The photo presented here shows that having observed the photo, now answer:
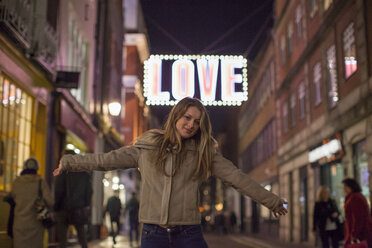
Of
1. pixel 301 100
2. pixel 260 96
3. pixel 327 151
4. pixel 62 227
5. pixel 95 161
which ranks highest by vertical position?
pixel 260 96

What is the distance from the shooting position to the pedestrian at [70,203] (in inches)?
378

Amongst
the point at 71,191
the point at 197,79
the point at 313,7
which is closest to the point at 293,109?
the point at 313,7

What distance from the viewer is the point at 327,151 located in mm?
19250

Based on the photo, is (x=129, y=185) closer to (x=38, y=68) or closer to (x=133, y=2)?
(x=133, y=2)

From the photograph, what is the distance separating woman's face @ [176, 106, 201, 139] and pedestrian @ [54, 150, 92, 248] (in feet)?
19.3

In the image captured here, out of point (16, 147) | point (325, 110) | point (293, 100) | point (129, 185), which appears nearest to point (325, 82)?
point (325, 110)

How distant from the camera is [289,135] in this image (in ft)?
90.0

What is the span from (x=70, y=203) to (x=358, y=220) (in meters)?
4.71

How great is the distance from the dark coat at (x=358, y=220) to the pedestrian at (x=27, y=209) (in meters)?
5.04

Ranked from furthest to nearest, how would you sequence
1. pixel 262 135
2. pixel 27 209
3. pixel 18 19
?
pixel 262 135
pixel 18 19
pixel 27 209

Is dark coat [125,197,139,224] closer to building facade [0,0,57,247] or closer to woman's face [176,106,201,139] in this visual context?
building facade [0,0,57,247]

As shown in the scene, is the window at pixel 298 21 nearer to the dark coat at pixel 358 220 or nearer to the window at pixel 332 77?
the window at pixel 332 77

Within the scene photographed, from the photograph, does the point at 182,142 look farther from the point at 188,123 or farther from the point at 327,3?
the point at 327,3

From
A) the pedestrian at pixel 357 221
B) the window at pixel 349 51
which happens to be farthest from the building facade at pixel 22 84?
the window at pixel 349 51
